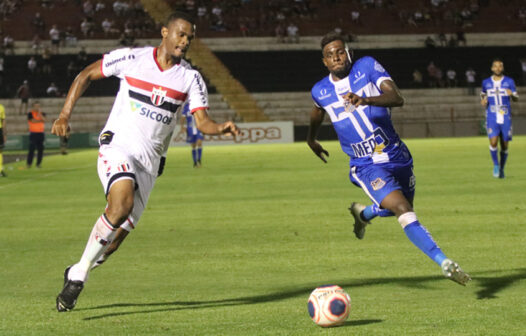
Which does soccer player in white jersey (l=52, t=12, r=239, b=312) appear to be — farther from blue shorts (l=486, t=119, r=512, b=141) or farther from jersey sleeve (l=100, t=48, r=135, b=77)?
blue shorts (l=486, t=119, r=512, b=141)

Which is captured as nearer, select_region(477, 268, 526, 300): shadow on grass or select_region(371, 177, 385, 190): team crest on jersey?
select_region(477, 268, 526, 300): shadow on grass

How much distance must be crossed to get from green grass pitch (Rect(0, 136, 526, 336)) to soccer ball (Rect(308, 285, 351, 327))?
3.3 inches

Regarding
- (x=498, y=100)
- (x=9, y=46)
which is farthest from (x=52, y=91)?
(x=498, y=100)

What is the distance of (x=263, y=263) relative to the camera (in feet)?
30.8

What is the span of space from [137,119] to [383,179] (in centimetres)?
239

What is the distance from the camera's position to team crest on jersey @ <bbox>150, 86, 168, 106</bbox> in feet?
23.6

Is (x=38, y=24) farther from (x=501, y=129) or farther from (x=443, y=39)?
(x=501, y=129)

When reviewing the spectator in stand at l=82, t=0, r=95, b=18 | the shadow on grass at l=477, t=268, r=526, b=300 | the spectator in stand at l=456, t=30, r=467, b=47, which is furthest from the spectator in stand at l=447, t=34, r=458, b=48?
the shadow on grass at l=477, t=268, r=526, b=300

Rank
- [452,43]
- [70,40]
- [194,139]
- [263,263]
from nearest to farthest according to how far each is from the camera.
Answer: [263,263] → [194,139] → [70,40] → [452,43]

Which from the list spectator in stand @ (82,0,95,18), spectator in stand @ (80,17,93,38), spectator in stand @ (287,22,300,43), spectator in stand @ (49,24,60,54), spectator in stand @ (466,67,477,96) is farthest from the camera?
spectator in stand @ (82,0,95,18)

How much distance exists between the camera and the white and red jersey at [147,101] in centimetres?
712

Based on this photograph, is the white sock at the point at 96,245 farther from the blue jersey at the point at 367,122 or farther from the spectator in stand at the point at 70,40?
the spectator in stand at the point at 70,40

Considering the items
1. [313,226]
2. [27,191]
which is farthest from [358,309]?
[27,191]

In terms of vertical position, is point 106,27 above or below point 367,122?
below
